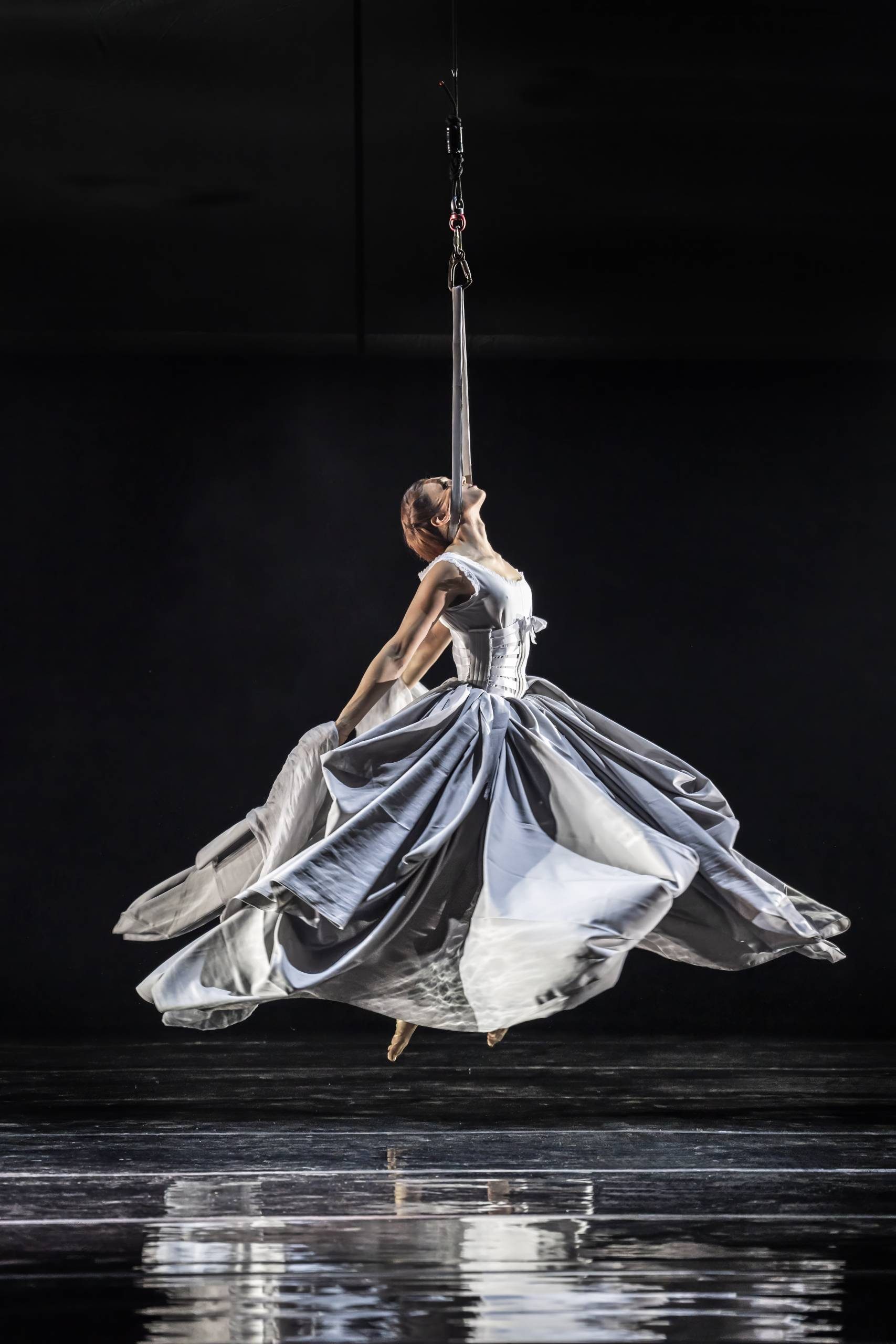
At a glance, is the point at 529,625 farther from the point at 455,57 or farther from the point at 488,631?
the point at 455,57

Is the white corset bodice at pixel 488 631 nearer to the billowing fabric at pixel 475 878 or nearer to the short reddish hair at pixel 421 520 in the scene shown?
the billowing fabric at pixel 475 878

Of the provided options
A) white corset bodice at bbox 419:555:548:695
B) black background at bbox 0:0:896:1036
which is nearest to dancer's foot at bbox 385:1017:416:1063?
white corset bodice at bbox 419:555:548:695

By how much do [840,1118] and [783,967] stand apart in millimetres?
1900

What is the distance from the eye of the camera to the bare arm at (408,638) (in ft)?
9.86

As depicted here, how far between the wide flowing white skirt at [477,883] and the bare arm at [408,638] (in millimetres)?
75

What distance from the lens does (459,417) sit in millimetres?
3043

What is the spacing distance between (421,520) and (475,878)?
2.70 feet

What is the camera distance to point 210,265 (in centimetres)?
450

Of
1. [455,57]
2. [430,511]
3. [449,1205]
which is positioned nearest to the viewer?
[449,1205]

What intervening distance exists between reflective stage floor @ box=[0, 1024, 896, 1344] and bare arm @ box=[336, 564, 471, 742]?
2.74 ft

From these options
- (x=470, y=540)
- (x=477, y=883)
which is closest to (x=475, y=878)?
(x=477, y=883)

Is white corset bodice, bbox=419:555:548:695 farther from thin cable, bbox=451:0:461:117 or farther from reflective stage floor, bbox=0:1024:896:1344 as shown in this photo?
thin cable, bbox=451:0:461:117

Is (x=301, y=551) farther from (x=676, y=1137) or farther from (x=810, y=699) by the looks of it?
(x=676, y=1137)

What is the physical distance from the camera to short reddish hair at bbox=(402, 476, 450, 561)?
10.4 feet
